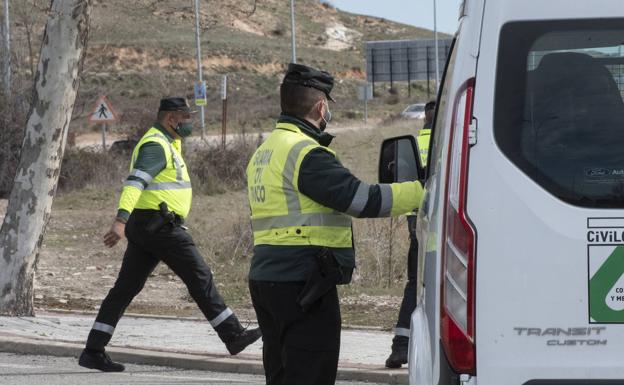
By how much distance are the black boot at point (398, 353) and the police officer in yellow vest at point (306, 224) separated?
287 cm

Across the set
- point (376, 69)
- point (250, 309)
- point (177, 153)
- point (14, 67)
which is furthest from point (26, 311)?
point (376, 69)

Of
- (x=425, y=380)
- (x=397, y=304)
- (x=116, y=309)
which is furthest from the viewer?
(x=397, y=304)

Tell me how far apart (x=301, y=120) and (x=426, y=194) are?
113 centimetres

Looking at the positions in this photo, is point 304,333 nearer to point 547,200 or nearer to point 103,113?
point 547,200

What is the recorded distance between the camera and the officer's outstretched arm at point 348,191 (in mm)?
5375

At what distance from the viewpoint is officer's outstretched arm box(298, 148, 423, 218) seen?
5.37m

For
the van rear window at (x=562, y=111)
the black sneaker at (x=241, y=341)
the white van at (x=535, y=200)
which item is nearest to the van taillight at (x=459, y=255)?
the white van at (x=535, y=200)

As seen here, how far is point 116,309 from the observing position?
8.95 m

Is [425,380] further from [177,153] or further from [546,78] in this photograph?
[177,153]

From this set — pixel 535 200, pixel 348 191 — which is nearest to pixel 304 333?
pixel 348 191

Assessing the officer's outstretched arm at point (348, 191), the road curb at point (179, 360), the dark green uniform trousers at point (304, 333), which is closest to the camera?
the officer's outstretched arm at point (348, 191)

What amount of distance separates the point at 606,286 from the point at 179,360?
587 centimetres

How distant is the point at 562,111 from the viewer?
392 cm

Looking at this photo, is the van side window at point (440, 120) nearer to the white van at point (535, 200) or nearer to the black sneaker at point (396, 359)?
the white van at point (535, 200)
